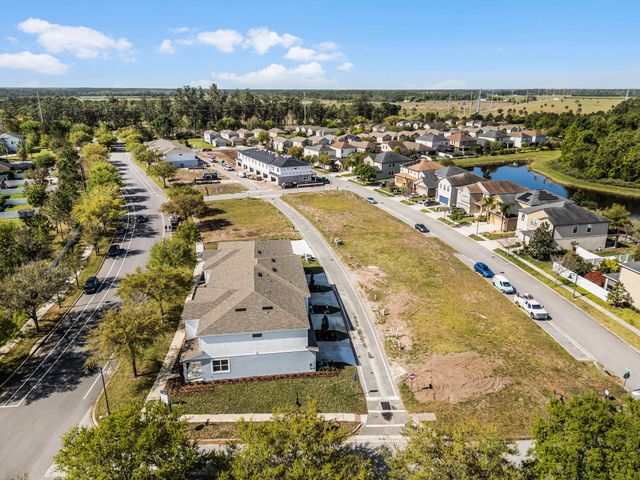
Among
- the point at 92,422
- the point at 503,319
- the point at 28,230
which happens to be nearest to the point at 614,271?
the point at 503,319

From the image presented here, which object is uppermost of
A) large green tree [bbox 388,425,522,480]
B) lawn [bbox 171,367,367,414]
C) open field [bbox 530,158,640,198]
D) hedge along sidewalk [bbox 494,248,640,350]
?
large green tree [bbox 388,425,522,480]

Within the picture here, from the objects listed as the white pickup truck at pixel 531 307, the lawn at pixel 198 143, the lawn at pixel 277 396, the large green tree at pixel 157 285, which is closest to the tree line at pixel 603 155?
the white pickup truck at pixel 531 307

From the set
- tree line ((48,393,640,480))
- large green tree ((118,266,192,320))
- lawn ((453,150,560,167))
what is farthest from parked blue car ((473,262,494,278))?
lawn ((453,150,560,167))

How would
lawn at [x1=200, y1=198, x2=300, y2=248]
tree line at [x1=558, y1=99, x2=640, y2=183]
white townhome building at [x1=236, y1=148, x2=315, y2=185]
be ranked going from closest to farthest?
lawn at [x1=200, y1=198, x2=300, y2=248] < white townhome building at [x1=236, y1=148, x2=315, y2=185] < tree line at [x1=558, y1=99, x2=640, y2=183]

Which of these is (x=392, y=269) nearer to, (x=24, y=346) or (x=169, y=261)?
(x=169, y=261)

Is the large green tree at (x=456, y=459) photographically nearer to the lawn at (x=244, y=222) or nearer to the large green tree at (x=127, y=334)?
the large green tree at (x=127, y=334)

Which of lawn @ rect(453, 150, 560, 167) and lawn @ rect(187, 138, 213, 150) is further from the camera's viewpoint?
lawn @ rect(187, 138, 213, 150)

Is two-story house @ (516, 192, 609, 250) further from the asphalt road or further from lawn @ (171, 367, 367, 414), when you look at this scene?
the asphalt road
